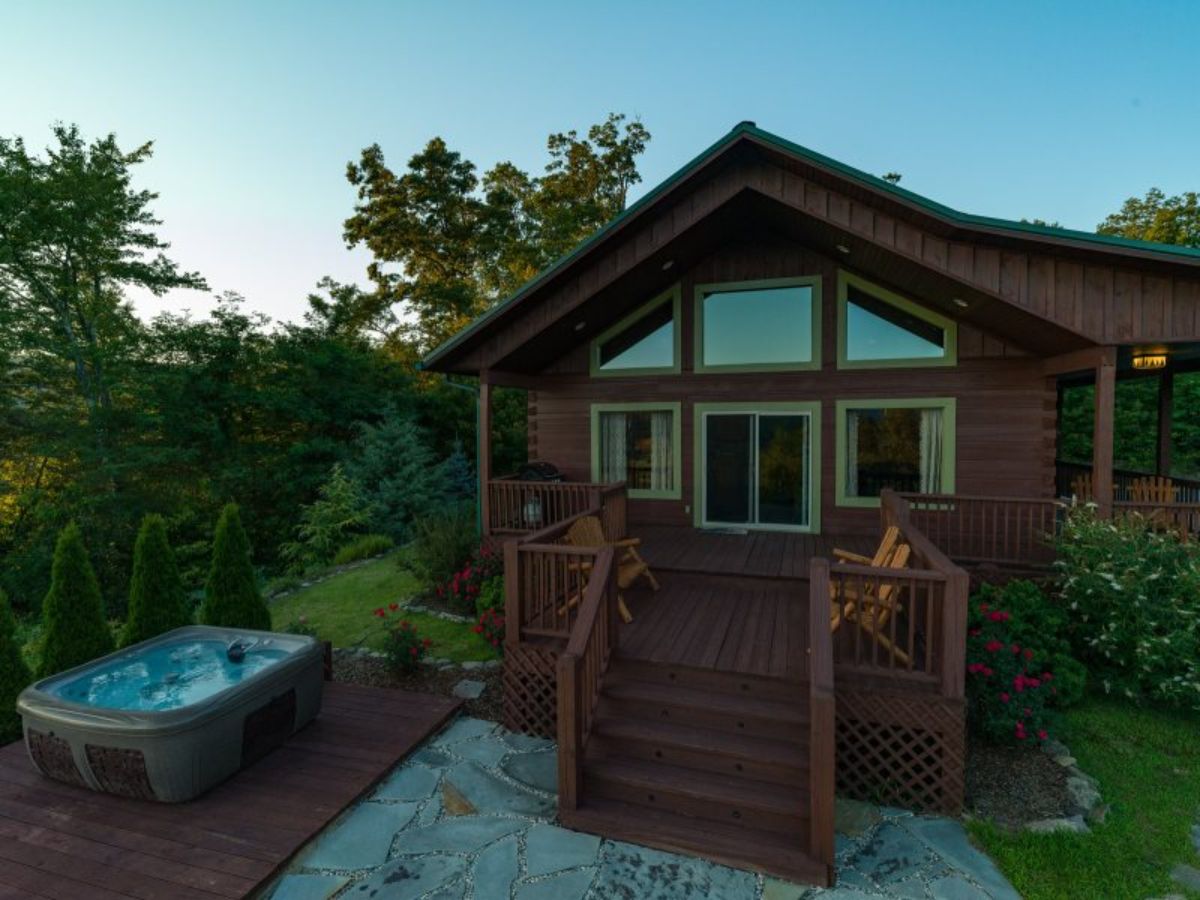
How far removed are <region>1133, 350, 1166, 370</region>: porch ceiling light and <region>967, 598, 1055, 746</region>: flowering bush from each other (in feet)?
16.9

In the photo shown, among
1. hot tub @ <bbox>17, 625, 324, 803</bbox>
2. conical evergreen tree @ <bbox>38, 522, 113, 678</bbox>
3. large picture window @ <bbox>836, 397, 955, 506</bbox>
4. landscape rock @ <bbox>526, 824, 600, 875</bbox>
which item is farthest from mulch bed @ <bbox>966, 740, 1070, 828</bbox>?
conical evergreen tree @ <bbox>38, 522, 113, 678</bbox>

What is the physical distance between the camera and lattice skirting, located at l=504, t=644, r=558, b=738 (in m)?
4.71

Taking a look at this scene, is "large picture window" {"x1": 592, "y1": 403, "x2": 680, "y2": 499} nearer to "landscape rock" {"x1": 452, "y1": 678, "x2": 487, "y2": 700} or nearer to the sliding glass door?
the sliding glass door

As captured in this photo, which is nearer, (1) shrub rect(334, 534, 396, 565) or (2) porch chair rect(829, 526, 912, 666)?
(2) porch chair rect(829, 526, 912, 666)

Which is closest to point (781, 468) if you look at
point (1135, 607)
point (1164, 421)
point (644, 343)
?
point (644, 343)

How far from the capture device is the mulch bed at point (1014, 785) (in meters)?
3.72

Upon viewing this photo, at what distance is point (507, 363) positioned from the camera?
853cm

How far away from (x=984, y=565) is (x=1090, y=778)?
2.91 meters

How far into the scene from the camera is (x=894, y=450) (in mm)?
8375

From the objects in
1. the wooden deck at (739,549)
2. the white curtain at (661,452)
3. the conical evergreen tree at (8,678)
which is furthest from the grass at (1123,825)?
the conical evergreen tree at (8,678)

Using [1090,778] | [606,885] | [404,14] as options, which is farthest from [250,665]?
[404,14]

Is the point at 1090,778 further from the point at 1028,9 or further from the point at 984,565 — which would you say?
the point at 1028,9

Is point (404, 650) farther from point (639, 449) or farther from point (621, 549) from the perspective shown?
point (639, 449)

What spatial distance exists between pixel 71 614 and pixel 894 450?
32.2ft
